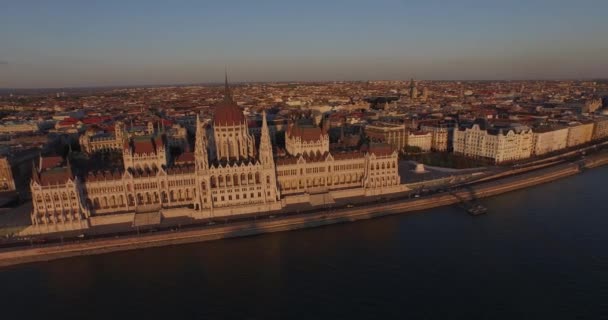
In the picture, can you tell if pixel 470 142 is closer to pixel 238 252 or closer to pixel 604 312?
pixel 604 312

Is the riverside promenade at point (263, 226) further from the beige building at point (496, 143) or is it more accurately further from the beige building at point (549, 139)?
the beige building at point (549, 139)

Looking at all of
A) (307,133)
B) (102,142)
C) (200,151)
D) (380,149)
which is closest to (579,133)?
(380,149)

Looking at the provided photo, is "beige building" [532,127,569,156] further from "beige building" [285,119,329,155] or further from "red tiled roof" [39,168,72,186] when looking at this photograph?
"red tiled roof" [39,168,72,186]

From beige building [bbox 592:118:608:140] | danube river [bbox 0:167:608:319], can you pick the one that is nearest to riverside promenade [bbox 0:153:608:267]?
danube river [bbox 0:167:608:319]

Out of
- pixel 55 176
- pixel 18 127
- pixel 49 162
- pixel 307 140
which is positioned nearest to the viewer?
pixel 55 176

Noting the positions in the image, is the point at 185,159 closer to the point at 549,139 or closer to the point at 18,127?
the point at 549,139

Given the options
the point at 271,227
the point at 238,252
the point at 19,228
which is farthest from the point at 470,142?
the point at 19,228

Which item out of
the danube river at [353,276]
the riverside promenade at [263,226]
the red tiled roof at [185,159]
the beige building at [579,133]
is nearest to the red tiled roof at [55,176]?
the riverside promenade at [263,226]

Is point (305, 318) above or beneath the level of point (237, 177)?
beneath
